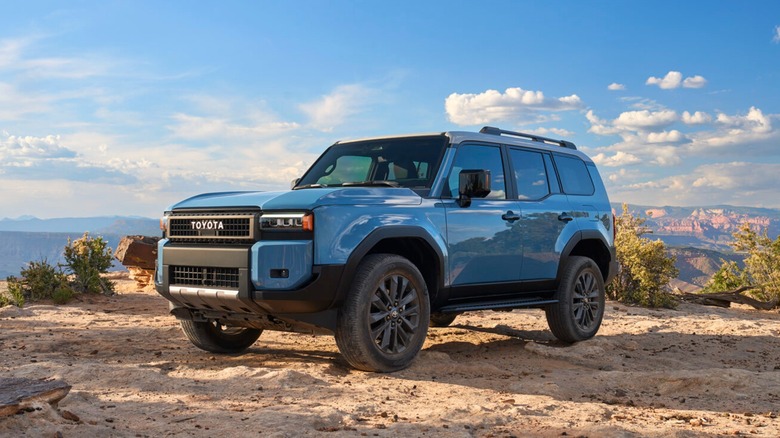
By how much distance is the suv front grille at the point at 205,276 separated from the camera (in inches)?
229

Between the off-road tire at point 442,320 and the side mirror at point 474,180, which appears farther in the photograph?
the off-road tire at point 442,320

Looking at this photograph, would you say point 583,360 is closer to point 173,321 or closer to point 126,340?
point 126,340

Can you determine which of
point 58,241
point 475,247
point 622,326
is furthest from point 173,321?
point 58,241

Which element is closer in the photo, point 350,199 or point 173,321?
point 350,199

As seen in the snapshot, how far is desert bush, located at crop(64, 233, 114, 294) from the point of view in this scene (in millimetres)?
13680

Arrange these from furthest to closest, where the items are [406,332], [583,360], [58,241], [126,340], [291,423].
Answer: [58,241] < [126,340] < [583,360] < [406,332] < [291,423]

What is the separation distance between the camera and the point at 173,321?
10.1 meters

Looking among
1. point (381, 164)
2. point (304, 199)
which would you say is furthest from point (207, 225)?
point (381, 164)

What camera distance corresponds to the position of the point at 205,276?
6062 millimetres

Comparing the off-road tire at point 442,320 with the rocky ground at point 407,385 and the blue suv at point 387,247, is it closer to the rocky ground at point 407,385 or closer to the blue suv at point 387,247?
the rocky ground at point 407,385

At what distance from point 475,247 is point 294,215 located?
6.65ft

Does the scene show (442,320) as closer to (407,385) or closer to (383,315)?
(383,315)

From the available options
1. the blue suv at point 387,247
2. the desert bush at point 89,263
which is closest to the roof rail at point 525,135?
the blue suv at point 387,247

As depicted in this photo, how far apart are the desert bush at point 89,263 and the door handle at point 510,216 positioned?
931cm
